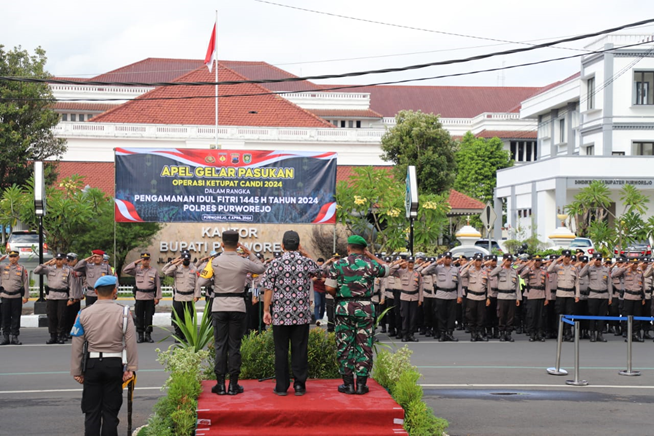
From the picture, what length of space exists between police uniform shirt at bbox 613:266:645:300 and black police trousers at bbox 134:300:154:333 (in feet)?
32.0

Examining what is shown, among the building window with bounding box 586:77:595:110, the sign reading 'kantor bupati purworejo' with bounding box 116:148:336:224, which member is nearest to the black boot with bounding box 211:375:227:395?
the sign reading 'kantor bupati purworejo' with bounding box 116:148:336:224

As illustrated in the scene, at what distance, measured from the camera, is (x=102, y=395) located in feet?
21.6

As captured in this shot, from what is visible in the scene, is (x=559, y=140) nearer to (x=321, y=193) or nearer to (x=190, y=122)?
(x=190, y=122)

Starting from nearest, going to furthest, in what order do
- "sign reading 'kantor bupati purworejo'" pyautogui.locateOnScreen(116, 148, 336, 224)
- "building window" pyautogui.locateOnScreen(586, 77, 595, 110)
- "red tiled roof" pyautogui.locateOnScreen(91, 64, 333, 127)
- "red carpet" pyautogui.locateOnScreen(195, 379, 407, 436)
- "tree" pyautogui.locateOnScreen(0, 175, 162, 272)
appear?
"red carpet" pyautogui.locateOnScreen(195, 379, 407, 436)
"sign reading 'kantor bupati purworejo'" pyautogui.locateOnScreen(116, 148, 336, 224)
"tree" pyautogui.locateOnScreen(0, 175, 162, 272)
"red tiled roof" pyautogui.locateOnScreen(91, 64, 333, 127)
"building window" pyautogui.locateOnScreen(586, 77, 595, 110)

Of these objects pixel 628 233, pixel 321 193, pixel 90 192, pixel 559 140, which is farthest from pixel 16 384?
pixel 559 140

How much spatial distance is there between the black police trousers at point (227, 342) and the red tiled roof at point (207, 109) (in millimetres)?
33967

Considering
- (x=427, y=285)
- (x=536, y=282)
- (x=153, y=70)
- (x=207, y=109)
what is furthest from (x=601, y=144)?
(x=153, y=70)

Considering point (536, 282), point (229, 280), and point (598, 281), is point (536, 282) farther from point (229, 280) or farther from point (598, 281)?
point (229, 280)

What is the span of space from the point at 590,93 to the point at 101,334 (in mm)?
43437

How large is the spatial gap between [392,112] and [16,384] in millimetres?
66269

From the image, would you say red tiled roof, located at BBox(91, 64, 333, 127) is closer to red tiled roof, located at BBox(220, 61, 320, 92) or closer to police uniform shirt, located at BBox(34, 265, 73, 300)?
red tiled roof, located at BBox(220, 61, 320, 92)

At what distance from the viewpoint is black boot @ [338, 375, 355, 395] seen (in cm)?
788

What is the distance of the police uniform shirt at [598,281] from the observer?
1623 centimetres

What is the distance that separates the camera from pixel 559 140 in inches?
2106
